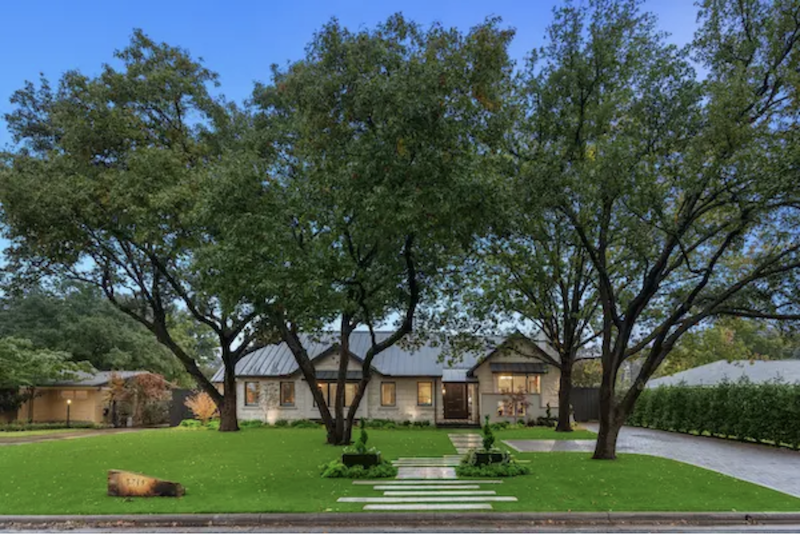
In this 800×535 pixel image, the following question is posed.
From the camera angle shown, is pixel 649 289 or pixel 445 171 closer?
pixel 445 171

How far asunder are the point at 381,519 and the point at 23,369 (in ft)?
88.6

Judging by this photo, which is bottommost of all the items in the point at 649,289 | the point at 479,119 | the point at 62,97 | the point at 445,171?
the point at 649,289

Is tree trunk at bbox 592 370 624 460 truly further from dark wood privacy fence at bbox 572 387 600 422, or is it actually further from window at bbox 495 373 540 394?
dark wood privacy fence at bbox 572 387 600 422

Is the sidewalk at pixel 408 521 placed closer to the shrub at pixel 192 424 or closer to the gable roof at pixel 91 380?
the shrub at pixel 192 424

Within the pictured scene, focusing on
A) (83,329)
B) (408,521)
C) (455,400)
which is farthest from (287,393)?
(408,521)

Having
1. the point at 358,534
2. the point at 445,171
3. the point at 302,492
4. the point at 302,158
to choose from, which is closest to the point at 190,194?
the point at 302,158

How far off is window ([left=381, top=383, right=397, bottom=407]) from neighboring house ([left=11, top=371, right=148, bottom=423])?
14.7 m

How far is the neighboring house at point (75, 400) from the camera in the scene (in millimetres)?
33281

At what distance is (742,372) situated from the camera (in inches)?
963

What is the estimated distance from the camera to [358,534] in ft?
24.2

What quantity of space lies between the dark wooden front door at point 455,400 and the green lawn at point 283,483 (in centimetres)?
1365

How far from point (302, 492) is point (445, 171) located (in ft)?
22.2

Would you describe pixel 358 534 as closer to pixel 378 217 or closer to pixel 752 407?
pixel 378 217

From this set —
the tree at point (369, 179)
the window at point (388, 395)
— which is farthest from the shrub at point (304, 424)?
the tree at point (369, 179)
